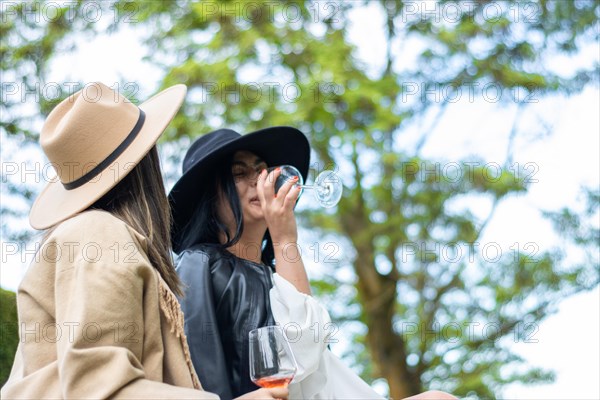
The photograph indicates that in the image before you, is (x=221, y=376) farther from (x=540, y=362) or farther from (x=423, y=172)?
(x=540, y=362)

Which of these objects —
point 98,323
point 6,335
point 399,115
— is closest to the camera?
point 98,323

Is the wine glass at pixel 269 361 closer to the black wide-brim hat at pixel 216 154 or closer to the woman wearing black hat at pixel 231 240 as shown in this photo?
the woman wearing black hat at pixel 231 240

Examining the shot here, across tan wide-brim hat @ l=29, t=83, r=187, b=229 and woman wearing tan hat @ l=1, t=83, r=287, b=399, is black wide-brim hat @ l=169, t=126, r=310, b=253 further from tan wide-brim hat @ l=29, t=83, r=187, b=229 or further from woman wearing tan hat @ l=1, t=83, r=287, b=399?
tan wide-brim hat @ l=29, t=83, r=187, b=229

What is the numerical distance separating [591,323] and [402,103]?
3636mm

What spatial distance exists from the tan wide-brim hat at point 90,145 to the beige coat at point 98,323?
18 cm

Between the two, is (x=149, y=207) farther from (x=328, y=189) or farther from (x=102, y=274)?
(x=328, y=189)

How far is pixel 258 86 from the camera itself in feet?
31.0

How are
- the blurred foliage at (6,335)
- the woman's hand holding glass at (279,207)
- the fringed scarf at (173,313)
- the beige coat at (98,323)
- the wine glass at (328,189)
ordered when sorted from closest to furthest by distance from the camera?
the beige coat at (98,323) → the fringed scarf at (173,313) → the woman's hand holding glass at (279,207) → the blurred foliage at (6,335) → the wine glass at (328,189)

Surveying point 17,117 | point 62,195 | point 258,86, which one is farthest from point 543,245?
point 62,195

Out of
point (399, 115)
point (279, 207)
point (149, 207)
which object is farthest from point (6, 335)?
point (399, 115)

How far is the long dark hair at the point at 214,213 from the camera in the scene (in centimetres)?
379

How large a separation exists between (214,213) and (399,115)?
635 centimetres

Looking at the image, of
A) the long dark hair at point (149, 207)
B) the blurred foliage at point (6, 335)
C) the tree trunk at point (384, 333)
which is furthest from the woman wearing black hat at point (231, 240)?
the tree trunk at point (384, 333)

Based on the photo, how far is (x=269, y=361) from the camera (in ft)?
7.95
